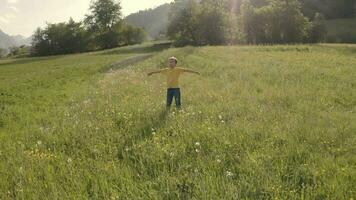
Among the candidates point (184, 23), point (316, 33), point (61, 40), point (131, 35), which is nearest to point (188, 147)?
point (184, 23)

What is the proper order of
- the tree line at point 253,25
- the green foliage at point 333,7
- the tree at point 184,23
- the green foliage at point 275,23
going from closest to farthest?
the green foliage at point 275,23, the tree line at point 253,25, the tree at point 184,23, the green foliage at point 333,7

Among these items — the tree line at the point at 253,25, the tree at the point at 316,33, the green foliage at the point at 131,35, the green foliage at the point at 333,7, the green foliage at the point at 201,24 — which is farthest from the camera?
the green foliage at the point at 333,7

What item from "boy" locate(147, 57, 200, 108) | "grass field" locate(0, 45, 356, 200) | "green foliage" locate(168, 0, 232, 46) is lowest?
"grass field" locate(0, 45, 356, 200)

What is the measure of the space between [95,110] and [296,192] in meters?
8.32

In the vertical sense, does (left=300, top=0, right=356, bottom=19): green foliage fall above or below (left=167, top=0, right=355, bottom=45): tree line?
above

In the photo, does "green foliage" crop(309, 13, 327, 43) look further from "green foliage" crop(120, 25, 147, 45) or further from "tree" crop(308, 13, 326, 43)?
"green foliage" crop(120, 25, 147, 45)

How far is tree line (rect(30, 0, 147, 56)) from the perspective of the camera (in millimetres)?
93500

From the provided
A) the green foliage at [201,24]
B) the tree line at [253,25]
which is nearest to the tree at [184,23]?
the green foliage at [201,24]

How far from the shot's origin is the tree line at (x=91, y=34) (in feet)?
307

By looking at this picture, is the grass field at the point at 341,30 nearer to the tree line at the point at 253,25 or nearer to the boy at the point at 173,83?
the tree line at the point at 253,25

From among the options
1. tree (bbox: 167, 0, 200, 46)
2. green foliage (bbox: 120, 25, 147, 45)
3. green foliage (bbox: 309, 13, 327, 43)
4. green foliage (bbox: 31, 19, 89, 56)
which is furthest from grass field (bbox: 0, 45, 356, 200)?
green foliage (bbox: 120, 25, 147, 45)

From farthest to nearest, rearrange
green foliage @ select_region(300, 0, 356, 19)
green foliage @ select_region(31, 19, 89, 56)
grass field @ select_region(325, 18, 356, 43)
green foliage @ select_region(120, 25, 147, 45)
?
green foliage @ select_region(300, 0, 356, 19) < green foliage @ select_region(120, 25, 147, 45) < green foliage @ select_region(31, 19, 89, 56) < grass field @ select_region(325, 18, 356, 43)

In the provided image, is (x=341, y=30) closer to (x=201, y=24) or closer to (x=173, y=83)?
(x=201, y=24)

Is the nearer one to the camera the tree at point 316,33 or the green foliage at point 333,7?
the tree at point 316,33
